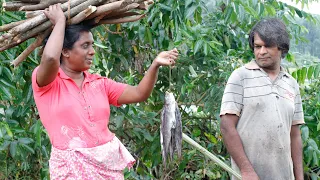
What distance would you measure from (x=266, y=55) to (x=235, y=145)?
0.53m

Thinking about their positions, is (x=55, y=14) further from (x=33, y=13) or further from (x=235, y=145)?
(x=235, y=145)

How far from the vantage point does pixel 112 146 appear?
2.58m

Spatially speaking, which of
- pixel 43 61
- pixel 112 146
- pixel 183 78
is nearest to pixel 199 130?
pixel 183 78

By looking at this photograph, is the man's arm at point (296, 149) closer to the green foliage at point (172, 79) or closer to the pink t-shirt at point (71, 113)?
the green foliage at point (172, 79)

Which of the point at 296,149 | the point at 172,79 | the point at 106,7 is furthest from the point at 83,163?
the point at 172,79

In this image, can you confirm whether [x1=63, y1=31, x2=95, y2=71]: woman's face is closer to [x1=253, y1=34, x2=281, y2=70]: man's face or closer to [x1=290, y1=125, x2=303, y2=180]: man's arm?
[x1=253, y1=34, x2=281, y2=70]: man's face

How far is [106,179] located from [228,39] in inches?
88.2

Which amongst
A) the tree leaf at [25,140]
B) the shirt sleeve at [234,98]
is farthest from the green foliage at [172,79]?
the shirt sleeve at [234,98]

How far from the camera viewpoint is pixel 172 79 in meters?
4.43

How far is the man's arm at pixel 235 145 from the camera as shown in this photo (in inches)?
117

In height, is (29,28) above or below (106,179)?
above

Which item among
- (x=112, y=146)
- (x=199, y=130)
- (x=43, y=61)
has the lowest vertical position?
(x=199, y=130)

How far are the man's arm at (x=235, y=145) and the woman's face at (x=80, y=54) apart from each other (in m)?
0.89

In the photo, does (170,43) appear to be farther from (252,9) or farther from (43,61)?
(43,61)
